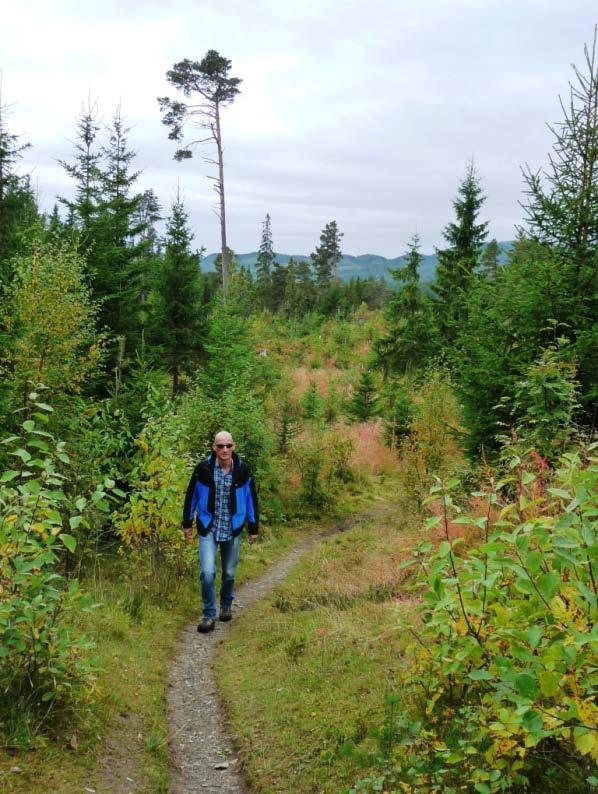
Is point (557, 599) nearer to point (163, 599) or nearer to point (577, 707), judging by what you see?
point (577, 707)

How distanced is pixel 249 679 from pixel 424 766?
2825 millimetres

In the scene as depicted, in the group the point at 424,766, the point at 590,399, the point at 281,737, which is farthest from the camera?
the point at 590,399

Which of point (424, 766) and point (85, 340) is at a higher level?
point (85, 340)

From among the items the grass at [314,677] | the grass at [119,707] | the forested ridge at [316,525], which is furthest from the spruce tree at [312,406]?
the grass at [119,707]

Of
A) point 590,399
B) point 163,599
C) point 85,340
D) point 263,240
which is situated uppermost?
point 263,240

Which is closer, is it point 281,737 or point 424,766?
point 424,766

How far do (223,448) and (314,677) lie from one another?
2933 mm

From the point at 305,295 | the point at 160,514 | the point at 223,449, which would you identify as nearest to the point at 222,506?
the point at 223,449

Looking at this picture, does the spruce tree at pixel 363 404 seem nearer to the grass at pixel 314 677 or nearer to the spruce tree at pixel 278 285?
the grass at pixel 314 677

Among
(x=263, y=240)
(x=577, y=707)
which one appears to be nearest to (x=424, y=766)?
(x=577, y=707)

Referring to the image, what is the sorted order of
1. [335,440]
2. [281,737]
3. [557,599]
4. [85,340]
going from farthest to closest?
[335,440] < [85,340] < [281,737] < [557,599]

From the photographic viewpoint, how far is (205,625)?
7.54m

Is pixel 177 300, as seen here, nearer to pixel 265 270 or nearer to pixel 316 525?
pixel 316 525

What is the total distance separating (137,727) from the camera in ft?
16.4
